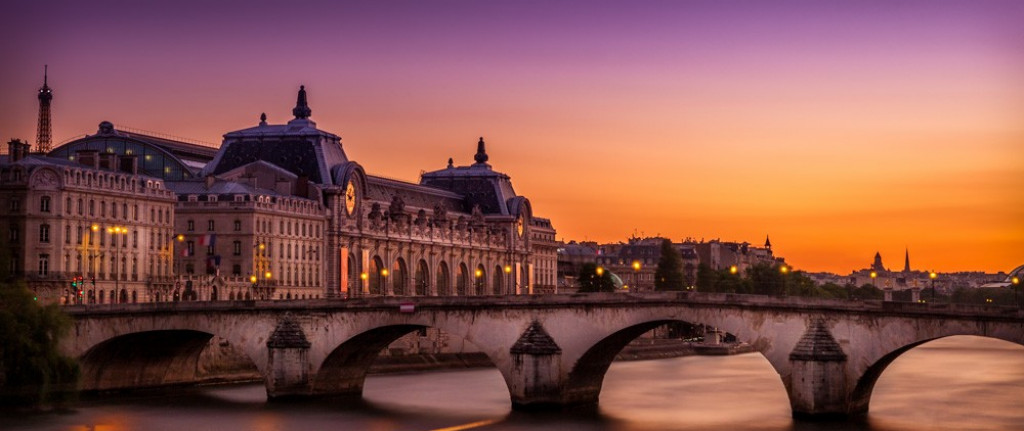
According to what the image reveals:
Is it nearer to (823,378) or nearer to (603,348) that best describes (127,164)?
(603,348)

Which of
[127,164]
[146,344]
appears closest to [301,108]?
[127,164]

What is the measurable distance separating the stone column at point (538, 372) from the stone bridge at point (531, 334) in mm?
74

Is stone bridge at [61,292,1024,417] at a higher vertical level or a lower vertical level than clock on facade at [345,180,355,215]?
lower

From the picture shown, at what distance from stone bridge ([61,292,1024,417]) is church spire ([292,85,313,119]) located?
7010 cm

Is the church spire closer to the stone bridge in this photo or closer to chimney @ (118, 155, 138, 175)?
chimney @ (118, 155, 138, 175)

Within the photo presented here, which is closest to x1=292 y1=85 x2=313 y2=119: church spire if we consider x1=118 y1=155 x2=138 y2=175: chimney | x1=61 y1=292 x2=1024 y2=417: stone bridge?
x1=118 y1=155 x2=138 y2=175: chimney

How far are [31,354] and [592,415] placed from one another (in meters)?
29.5

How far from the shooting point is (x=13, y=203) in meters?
132

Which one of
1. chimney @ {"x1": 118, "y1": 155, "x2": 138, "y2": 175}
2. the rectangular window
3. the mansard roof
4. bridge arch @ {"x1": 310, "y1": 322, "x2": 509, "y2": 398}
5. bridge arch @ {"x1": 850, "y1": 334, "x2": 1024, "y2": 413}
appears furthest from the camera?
the mansard roof

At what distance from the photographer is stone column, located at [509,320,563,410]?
3839 inches

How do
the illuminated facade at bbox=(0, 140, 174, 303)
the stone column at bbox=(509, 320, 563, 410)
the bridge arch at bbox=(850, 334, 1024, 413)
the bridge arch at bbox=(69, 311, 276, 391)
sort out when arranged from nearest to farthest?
the bridge arch at bbox=(850, 334, 1024, 413) → the stone column at bbox=(509, 320, 563, 410) → the bridge arch at bbox=(69, 311, 276, 391) → the illuminated facade at bbox=(0, 140, 174, 303)

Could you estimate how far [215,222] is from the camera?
157125 mm

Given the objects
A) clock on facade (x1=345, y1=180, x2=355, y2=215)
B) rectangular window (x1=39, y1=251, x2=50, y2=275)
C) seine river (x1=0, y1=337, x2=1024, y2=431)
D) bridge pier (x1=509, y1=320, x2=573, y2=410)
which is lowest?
seine river (x1=0, y1=337, x2=1024, y2=431)

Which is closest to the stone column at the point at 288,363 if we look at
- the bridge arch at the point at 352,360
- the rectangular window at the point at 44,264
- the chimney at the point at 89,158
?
the bridge arch at the point at 352,360
